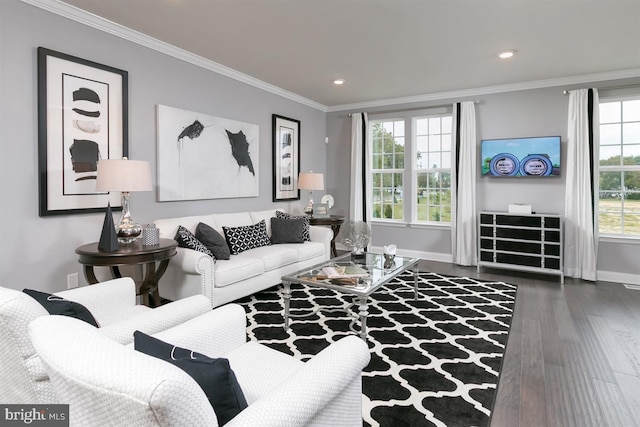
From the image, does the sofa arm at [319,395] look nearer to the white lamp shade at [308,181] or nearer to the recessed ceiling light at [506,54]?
the recessed ceiling light at [506,54]

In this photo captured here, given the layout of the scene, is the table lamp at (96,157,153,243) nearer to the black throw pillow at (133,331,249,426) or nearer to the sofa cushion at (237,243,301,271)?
the sofa cushion at (237,243,301,271)

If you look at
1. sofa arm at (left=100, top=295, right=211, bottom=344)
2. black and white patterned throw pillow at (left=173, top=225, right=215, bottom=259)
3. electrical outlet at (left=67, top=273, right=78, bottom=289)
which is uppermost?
black and white patterned throw pillow at (left=173, top=225, right=215, bottom=259)

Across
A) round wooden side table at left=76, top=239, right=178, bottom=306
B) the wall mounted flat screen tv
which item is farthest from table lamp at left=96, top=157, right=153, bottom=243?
the wall mounted flat screen tv

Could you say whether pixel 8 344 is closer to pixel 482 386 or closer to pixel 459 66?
pixel 482 386

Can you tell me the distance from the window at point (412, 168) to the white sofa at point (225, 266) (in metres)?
2.07

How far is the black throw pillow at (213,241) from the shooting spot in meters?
3.58

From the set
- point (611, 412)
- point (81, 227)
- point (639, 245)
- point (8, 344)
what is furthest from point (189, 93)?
point (639, 245)

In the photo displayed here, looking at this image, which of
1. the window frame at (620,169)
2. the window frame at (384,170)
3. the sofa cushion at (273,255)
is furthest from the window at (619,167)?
the sofa cushion at (273,255)

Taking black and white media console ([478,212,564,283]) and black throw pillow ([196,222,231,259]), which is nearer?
black throw pillow ([196,222,231,259])

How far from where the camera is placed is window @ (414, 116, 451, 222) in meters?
5.59

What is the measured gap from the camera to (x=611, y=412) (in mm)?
1921

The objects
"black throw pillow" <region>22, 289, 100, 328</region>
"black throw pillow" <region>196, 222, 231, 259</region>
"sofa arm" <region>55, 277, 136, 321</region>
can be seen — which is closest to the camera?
"black throw pillow" <region>22, 289, 100, 328</region>

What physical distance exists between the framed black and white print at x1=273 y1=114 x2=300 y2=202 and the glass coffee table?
2001 mm

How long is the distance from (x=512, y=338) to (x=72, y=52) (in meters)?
4.11
